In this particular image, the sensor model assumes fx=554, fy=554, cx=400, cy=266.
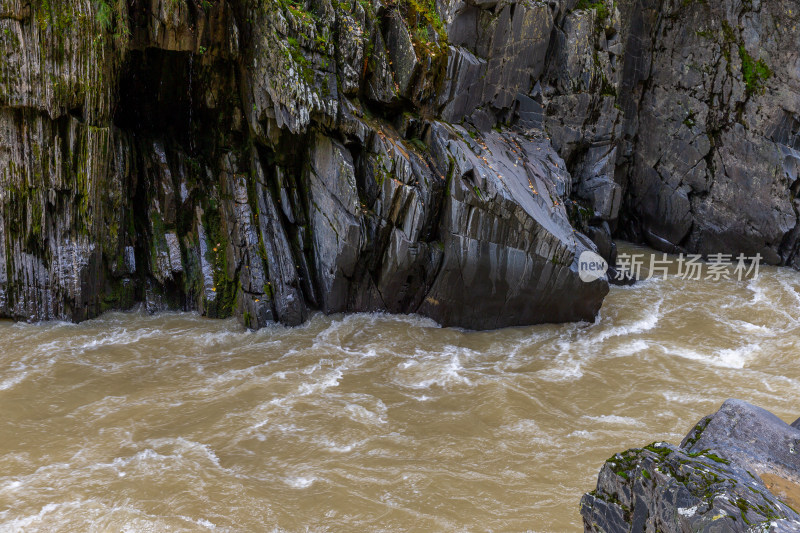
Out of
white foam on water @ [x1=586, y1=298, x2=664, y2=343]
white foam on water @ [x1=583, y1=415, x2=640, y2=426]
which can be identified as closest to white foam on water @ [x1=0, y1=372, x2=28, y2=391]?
white foam on water @ [x1=583, y1=415, x2=640, y2=426]

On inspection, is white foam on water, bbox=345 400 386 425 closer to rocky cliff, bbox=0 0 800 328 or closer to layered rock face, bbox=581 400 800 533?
rocky cliff, bbox=0 0 800 328

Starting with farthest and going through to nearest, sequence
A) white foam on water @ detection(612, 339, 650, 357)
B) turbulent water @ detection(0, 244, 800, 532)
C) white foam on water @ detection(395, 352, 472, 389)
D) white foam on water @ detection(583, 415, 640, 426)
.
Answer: white foam on water @ detection(612, 339, 650, 357), white foam on water @ detection(395, 352, 472, 389), white foam on water @ detection(583, 415, 640, 426), turbulent water @ detection(0, 244, 800, 532)

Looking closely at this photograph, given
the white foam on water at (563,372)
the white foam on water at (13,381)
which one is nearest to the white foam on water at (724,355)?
the white foam on water at (563,372)

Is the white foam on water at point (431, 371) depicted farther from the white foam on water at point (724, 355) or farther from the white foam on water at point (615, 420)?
the white foam on water at point (724, 355)

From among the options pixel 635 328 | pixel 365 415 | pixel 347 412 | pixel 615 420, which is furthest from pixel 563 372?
pixel 347 412

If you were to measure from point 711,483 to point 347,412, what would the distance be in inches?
218

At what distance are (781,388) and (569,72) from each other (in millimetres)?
9071

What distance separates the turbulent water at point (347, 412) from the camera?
6.02 meters

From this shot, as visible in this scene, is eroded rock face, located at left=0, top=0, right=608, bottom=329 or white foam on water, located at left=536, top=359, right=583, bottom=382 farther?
eroded rock face, located at left=0, top=0, right=608, bottom=329

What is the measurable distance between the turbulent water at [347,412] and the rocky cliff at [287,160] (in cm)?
76

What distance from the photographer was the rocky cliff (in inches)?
388

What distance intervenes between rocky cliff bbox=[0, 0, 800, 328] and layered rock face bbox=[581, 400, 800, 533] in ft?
23.7

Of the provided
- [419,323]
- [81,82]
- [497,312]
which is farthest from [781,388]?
[81,82]

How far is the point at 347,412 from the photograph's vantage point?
8.09m
